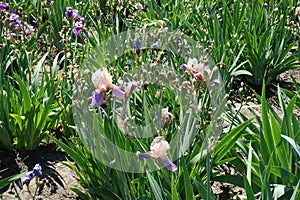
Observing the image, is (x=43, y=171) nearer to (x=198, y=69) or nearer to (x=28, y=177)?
(x=28, y=177)

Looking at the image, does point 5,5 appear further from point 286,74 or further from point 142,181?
point 286,74

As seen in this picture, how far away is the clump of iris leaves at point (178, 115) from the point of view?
6.74 ft

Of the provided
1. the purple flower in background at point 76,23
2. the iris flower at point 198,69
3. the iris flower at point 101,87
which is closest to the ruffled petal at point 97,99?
the iris flower at point 101,87

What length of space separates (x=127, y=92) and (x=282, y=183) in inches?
37.9

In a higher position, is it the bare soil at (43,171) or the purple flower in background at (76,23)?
the purple flower in background at (76,23)

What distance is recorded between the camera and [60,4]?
4.07 meters

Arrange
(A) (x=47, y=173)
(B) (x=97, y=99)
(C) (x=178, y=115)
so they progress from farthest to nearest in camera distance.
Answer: (C) (x=178, y=115) → (A) (x=47, y=173) → (B) (x=97, y=99)

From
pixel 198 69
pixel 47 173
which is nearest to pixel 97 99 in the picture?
pixel 198 69

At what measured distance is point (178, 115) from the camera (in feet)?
8.88

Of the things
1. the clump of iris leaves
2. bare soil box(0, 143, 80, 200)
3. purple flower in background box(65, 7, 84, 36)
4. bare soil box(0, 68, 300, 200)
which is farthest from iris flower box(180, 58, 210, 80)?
purple flower in background box(65, 7, 84, 36)

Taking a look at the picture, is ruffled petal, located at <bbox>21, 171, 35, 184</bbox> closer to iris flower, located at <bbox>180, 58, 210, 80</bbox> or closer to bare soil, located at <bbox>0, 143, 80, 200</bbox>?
bare soil, located at <bbox>0, 143, 80, 200</bbox>

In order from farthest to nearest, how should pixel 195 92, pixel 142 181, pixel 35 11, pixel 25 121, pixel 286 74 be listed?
pixel 35 11, pixel 286 74, pixel 25 121, pixel 142 181, pixel 195 92

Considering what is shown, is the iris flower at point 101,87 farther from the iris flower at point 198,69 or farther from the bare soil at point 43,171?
the bare soil at point 43,171

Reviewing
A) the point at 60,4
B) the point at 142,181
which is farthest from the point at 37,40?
the point at 142,181
